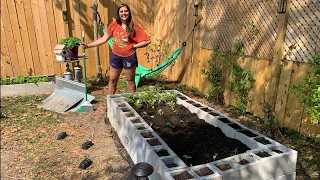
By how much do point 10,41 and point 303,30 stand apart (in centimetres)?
530

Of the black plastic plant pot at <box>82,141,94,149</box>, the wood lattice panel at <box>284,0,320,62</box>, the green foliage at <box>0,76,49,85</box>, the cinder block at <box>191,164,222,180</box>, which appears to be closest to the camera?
the cinder block at <box>191,164,222,180</box>

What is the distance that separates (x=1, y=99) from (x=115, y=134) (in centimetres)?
270

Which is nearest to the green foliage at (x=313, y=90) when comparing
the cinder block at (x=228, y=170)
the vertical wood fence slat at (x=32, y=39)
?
the cinder block at (x=228, y=170)

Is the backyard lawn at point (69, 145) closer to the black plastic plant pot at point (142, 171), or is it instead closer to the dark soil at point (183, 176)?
the dark soil at point (183, 176)

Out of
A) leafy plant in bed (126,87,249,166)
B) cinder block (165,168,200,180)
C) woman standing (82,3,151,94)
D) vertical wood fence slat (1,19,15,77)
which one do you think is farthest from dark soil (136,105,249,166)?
vertical wood fence slat (1,19,15,77)

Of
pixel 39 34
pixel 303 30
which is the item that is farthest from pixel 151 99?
pixel 39 34

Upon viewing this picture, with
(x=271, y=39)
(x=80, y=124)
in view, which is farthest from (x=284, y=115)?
(x=80, y=124)

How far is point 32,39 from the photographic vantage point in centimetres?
553

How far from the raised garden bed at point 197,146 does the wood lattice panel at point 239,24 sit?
1249 millimetres

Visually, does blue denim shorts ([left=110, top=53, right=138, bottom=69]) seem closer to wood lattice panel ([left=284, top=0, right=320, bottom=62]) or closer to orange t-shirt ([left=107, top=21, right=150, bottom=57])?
orange t-shirt ([left=107, top=21, right=150, bottom=57])

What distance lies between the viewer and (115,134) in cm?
334

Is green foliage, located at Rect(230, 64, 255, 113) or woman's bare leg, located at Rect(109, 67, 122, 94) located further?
woman's bare leg, located at Rect(109, 67, 122, 94)

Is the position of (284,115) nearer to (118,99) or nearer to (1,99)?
(118,99)

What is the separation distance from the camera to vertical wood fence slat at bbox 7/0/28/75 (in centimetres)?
527
